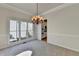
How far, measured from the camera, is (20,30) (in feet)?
6.23

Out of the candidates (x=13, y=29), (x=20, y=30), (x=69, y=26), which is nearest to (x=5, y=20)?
(x=13, y=29)

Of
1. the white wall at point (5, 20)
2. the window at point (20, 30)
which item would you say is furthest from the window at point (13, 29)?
the white wall at point (5, 20)

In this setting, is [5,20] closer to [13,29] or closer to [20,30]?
[13,29]

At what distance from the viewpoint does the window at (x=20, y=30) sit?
1.81 metres

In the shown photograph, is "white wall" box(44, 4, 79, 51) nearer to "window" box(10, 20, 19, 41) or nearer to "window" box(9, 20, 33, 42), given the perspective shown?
"window" box(9, 20, 33, 42)

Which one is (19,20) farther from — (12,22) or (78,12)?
(78,12)

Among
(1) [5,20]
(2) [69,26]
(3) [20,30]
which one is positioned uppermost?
(1) [5,20]

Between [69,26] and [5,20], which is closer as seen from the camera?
[5,20]

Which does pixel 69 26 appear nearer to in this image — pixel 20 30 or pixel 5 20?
pixel 20 30

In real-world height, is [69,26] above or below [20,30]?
above

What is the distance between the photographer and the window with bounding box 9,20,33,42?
1809mm

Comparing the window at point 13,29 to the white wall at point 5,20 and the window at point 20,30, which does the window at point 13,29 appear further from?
the white wall at point 5,20

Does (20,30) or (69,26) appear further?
(69,26)

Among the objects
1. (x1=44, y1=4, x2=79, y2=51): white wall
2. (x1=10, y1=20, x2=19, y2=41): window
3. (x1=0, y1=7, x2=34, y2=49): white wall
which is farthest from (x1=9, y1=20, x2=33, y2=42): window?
(x1=44, y1=4, x2=79, y2=51): white wall
